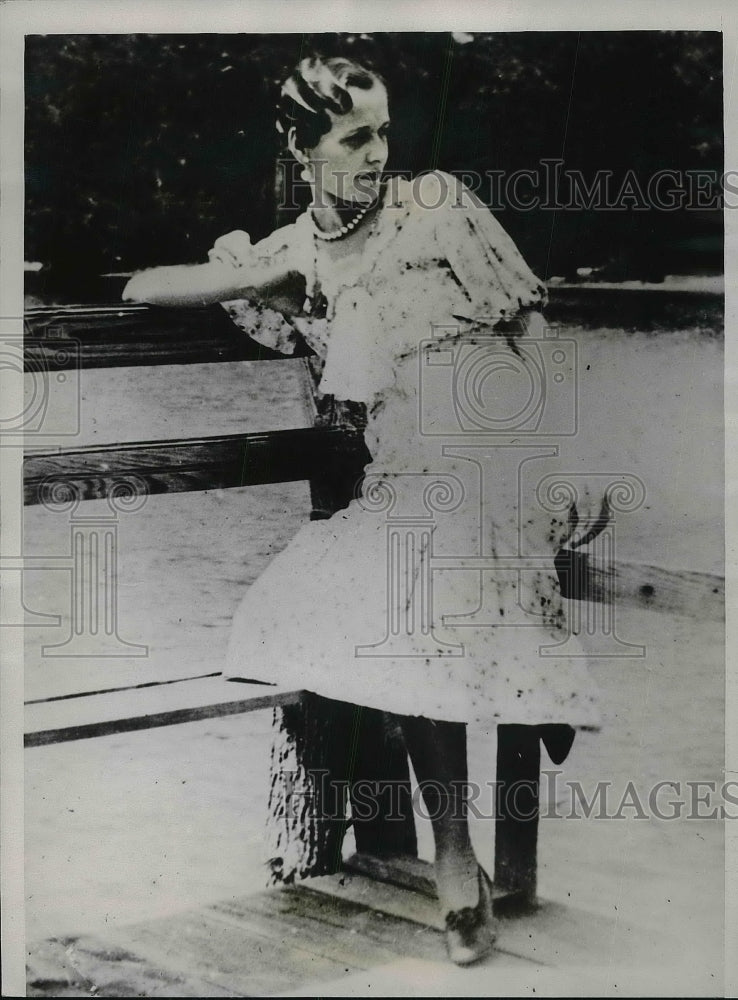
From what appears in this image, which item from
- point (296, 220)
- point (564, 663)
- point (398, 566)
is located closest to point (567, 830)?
point (564, 663)

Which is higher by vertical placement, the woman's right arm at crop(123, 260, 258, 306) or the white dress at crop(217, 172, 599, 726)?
the woman's right arm at crop(123, 260, 258, 306)

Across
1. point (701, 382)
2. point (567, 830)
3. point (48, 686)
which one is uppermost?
point (701, 382)

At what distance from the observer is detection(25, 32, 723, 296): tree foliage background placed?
4.39 feet

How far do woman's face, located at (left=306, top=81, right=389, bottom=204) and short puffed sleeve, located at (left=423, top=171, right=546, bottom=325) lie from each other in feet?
0.37

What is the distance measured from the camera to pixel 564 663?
131 cm

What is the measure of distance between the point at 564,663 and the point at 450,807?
344 millimetres

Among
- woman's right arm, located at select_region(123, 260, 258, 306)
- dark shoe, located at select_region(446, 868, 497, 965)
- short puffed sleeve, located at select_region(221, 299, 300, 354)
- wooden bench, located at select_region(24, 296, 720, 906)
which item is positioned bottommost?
dark shoe, located at select_region(446, 868, 497, 965)

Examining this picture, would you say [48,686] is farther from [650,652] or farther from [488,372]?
[650,652]

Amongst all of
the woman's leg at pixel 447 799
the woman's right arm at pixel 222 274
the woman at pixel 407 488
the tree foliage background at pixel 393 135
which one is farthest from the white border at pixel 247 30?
the woman's leg at pixel 447 799

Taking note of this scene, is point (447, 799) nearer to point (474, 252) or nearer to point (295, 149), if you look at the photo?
point (474, 252)

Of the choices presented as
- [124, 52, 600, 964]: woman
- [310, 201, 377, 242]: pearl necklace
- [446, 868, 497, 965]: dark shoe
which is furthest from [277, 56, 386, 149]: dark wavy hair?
[446, 868, 497, 965]: dark shoe

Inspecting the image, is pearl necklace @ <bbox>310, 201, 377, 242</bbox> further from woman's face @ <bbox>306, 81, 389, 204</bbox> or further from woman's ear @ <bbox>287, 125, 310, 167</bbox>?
woman's ear @ <bbox>287, 125, 310, 167</bbox>

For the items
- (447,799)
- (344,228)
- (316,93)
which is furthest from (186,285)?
(447,799)

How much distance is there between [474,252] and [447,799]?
3.38ft
